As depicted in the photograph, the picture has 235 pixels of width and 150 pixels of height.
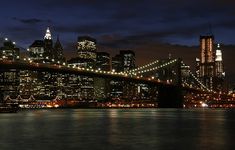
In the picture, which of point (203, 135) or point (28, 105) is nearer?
point (203, 135)

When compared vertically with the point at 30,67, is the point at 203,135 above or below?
below

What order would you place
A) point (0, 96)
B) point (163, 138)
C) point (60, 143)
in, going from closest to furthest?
1. point (60, 143)
2. point (163, 138)
3. point (0, 96)

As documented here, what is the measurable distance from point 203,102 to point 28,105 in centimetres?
3838

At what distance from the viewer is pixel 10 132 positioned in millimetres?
37062

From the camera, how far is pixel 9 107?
266 feet

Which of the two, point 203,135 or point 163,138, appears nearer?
point 163,138

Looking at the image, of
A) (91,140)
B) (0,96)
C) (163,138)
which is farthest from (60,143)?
(0,96)

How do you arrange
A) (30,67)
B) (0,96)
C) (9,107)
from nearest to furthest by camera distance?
1. (30,67)
2. (9,107)
3. (0,96)

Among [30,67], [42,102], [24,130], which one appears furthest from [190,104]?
[24,130]

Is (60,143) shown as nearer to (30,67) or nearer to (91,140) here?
(91,140)

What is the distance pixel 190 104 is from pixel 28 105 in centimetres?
3450

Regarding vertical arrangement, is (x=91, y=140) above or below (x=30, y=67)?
below

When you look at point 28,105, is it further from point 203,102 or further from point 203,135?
point 203,135

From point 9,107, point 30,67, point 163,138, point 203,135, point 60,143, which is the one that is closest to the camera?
point 60,143
